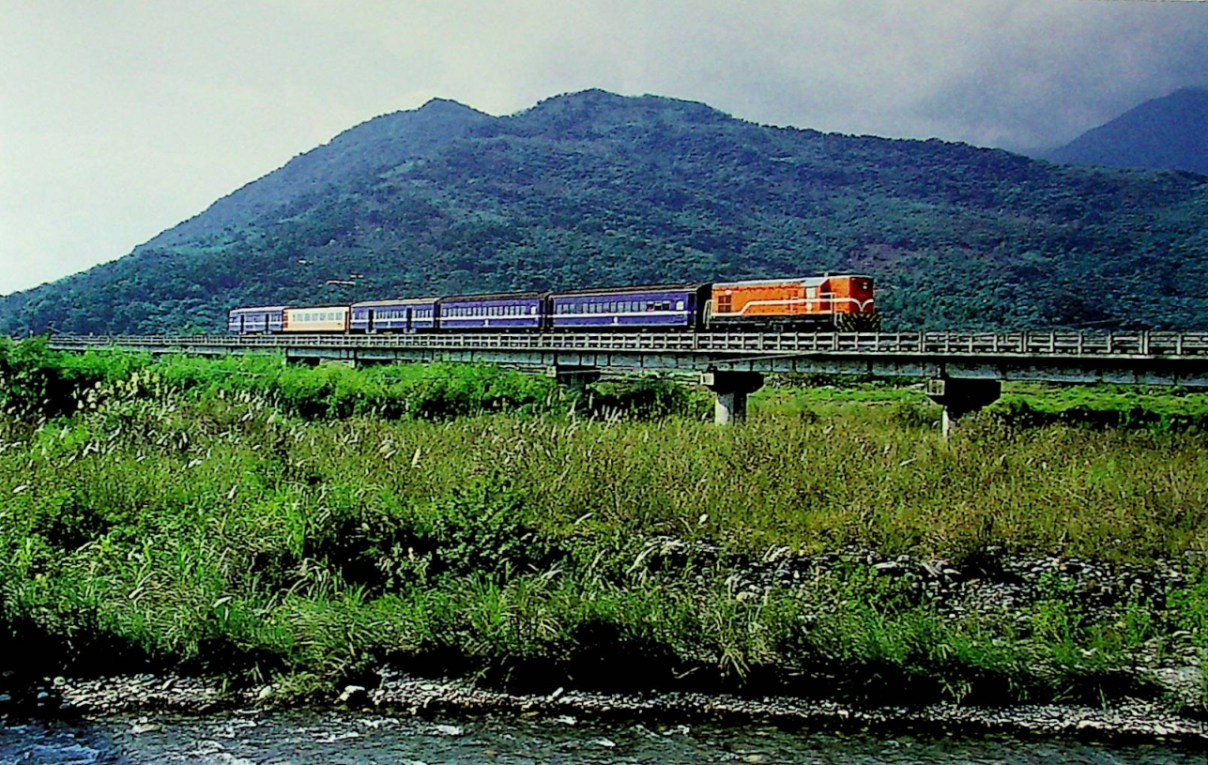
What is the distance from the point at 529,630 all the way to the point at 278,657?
1599mm

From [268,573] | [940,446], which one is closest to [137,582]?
[268,573]

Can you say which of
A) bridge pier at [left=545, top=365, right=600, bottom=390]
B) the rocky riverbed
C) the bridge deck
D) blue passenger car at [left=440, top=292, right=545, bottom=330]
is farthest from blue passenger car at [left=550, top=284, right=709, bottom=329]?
the rocky riverbed

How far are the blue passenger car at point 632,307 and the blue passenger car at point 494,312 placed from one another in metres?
0.69

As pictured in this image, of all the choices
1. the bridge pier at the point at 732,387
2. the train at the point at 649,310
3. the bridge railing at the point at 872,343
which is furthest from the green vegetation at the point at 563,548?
the train at the point at 649,310

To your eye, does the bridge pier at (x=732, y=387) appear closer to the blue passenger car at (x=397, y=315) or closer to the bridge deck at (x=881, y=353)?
Result: the bridge deck at (x=881, y=353)

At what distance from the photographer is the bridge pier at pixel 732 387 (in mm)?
20945

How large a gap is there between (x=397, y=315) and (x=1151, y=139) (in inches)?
1311

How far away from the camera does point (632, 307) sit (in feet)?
89.8

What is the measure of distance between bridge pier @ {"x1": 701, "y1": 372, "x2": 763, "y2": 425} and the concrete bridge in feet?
0.07

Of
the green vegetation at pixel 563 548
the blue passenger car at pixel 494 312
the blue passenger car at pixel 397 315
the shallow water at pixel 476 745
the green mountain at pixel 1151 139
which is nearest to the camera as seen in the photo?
the shallow water at pixel 476 745

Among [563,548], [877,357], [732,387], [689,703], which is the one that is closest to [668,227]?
[732,387]

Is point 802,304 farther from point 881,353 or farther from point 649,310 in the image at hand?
point 649,310

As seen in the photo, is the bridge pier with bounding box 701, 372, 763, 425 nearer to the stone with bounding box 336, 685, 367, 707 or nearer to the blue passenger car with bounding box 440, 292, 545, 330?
the blue passenger car with bounding box 440, 292, 545, 330

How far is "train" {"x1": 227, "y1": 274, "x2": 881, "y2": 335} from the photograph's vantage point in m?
22.8
